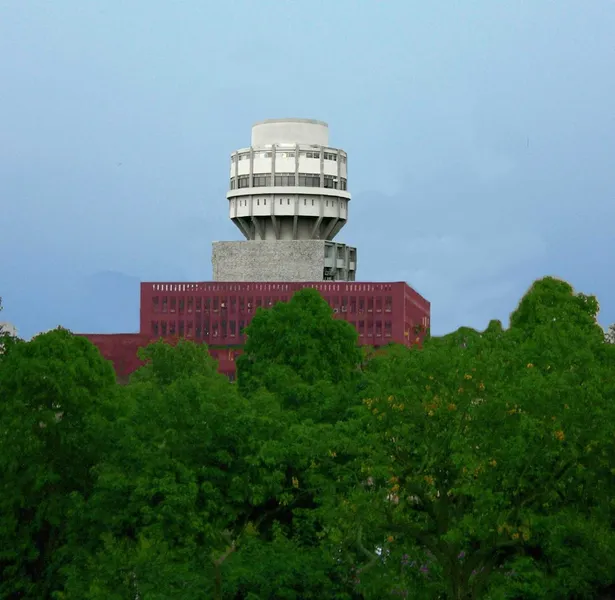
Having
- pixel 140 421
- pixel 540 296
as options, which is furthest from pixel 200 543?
pixel 540 296

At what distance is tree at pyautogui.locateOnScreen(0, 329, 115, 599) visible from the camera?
229 ft

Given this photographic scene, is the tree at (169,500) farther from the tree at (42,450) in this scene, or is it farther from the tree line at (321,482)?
the tree at (42,450)

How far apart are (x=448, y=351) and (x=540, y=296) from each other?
143ft

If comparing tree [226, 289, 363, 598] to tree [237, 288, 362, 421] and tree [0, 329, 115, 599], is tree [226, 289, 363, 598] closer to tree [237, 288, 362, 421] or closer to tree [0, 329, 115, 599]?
tree [0, 329, 115, 599]

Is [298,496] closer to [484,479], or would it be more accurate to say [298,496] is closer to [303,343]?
[484,479]

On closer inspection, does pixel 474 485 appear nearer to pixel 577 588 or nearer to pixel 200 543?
pixel 577 588

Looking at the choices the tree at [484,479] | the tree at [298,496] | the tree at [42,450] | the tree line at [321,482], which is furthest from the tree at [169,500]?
the tree at [484,479]

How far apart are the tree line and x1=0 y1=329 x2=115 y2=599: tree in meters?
0.09

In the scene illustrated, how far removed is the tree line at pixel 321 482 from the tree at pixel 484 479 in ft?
0.24

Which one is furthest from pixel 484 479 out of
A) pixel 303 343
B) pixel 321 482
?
pixel 303 343

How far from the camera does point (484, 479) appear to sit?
173 feet

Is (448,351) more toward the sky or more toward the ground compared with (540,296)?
more toward the ground

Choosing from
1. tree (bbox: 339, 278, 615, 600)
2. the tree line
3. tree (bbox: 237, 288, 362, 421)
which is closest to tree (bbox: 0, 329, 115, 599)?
the tree line

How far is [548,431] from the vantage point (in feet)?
174
